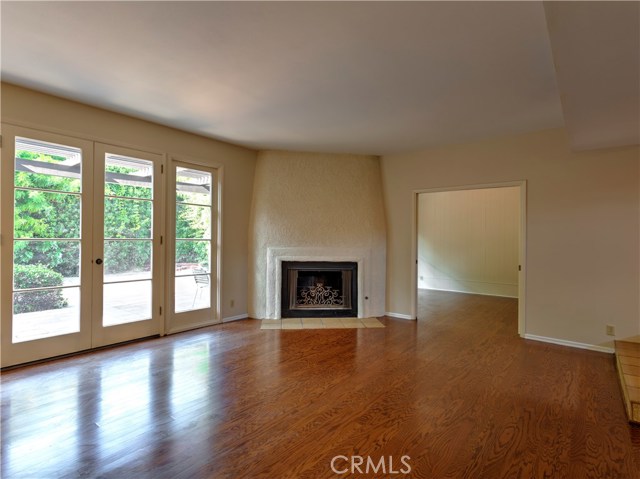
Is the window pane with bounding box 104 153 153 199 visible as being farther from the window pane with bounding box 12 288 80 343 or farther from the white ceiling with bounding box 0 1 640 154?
the window pane with bounding box 12 288 80 343

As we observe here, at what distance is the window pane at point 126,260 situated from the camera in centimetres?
372

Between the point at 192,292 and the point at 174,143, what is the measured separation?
6.44 ft

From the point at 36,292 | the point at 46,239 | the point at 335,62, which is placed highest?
the point at 335,62

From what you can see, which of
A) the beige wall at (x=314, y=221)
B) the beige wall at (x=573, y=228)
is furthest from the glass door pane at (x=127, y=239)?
the beige wall at (x=573, y=228)

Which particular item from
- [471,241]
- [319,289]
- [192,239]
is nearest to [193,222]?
[192,239]

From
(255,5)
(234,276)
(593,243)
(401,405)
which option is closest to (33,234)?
(234,276)

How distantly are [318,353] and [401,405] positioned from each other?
1296mm

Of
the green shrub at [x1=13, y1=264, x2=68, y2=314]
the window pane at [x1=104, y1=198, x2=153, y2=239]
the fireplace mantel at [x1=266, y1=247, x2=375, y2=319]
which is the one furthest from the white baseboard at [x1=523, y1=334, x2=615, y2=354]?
the green shrub at [x1=13, y1=264, x2=68, y2=314]

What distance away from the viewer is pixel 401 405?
2.51 metres

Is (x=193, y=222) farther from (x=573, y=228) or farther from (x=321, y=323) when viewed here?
(x=573, y=228)

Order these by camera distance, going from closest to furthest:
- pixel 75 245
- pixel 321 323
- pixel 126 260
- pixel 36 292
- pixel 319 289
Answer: pixel 36 292 → pixel 75 245 → pixel 126 260 → pixel 321 323 → pixel 319 289

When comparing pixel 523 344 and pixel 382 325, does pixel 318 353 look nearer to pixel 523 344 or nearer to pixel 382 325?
pixel 382 325

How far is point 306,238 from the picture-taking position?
17.3 ft

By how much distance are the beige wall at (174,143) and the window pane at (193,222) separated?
0.26 metres
